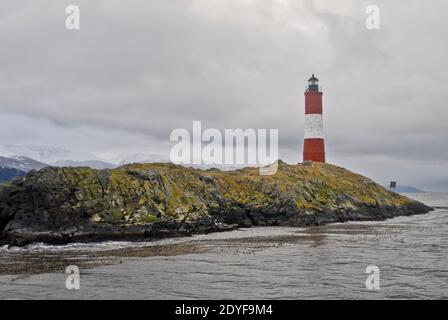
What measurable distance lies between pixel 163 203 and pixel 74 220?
1133 centimetres

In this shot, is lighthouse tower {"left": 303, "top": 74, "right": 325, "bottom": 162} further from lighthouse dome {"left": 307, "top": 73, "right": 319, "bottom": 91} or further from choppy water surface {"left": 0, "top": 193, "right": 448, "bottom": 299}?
choppy water surface {"left": 0, "top": 193, "right": 448, "bottom": 299}

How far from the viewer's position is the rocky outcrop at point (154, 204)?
50.0 m

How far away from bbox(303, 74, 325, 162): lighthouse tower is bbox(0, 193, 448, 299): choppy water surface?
5550 cm

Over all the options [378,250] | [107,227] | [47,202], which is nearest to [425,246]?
[378,250]

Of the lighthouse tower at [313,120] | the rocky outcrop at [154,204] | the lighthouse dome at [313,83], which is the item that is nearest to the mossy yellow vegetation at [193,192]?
the rocky outcrop at [154,204]

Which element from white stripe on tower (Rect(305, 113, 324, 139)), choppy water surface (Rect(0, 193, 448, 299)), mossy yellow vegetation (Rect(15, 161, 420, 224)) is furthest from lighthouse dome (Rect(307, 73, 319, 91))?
choppy water surface (Rect(0, 193, 448, 299))

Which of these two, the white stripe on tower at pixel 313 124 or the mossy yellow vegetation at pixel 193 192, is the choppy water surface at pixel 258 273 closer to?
the mossy yellow vegetation at pixel 193 192

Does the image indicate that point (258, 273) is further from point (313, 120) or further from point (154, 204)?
point (313, 120)

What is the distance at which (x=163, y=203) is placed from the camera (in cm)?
5791

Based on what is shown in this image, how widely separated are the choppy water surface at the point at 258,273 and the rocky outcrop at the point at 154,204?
5533 mm
